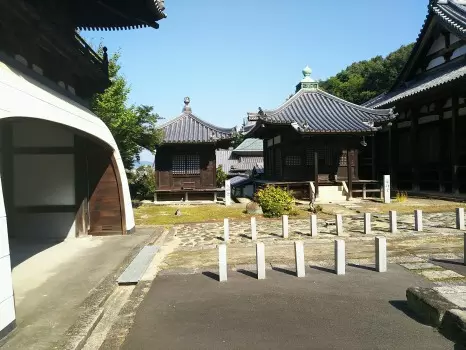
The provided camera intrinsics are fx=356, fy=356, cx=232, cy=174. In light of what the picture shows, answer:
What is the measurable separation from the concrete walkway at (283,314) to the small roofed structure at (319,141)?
12534mm

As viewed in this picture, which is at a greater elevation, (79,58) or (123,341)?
(79,58)

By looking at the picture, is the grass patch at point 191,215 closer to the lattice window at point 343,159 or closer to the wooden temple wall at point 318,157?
the wooden temple wall at point 318,157

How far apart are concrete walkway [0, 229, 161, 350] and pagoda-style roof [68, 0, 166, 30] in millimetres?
6225

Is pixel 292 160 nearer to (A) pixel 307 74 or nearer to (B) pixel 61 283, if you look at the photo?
(A) pixel 307 74

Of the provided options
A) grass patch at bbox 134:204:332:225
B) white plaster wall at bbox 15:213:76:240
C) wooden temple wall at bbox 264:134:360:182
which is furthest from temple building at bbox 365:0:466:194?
white plaster wall at bbox 15:213:76:240

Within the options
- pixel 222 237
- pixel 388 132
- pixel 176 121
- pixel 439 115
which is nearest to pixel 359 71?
pixel 388 132

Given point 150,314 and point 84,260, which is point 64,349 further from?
point 84,260

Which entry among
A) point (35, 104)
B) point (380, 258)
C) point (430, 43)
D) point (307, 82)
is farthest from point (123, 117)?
point (430, 43)

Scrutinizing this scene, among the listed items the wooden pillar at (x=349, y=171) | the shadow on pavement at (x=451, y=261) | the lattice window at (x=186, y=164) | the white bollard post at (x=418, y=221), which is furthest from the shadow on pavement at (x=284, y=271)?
the lattice window at (x=186, y=164)

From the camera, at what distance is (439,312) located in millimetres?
4422

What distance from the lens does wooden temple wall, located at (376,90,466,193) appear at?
1822 cm

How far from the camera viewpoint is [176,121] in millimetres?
23984

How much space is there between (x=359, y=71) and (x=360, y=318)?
48.7 metres

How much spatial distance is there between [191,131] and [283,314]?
18.4 m
